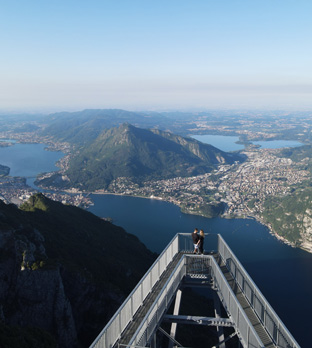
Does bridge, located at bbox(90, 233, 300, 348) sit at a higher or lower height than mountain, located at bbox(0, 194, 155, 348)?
higher

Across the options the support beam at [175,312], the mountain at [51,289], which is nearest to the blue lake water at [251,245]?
the mountain at [51,289]

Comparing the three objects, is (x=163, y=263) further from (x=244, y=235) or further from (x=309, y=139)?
(x=309, y=139)

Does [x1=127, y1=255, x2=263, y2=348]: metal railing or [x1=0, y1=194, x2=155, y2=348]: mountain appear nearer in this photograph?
[x1=127, y1=255, x2=263, y2=348]: metal railing

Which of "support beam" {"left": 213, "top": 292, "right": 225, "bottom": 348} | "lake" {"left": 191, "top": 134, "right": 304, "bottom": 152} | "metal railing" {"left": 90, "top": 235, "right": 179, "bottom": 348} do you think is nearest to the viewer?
"metal railing" {"left": 90, "top": 235, "right": 179, "bottom": 348}

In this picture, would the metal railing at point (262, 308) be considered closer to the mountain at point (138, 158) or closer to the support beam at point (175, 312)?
the support beam at point (175, 312)

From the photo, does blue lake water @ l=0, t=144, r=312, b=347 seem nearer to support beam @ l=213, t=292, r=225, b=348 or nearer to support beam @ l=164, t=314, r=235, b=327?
support beam @ l=213, t=292, r=225, b=348

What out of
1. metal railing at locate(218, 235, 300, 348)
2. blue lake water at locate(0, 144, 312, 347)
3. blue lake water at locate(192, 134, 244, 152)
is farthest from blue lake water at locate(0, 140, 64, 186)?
metal railing at locate(218, 235, 300, 348)
